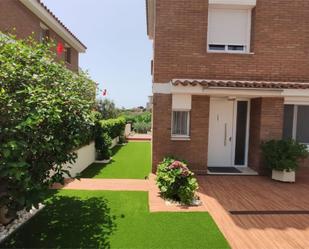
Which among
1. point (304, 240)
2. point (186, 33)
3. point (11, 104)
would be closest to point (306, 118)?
point (186, 33)

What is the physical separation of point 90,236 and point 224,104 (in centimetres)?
986

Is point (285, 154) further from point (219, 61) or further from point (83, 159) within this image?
point (83, 159)

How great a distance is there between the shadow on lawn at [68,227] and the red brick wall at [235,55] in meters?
6.95

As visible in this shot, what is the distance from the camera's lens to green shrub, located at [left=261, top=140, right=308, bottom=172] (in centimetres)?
1148

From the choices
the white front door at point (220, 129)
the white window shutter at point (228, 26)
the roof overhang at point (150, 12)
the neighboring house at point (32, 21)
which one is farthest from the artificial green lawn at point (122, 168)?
the roof overhang at point (150, 12)

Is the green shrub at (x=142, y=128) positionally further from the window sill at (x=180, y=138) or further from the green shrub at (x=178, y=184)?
the green shrub at (x=178, y=184)

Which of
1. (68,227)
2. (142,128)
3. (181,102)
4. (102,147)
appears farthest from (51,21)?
(142,128)

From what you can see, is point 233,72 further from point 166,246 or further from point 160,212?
point 166,246

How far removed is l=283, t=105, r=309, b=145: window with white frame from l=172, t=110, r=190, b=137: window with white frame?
211 inches

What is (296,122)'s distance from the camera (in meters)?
13.6

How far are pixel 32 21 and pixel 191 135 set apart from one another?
532 inches

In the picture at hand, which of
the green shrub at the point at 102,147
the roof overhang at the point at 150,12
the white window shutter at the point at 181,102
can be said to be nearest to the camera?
the white window shutter at the point at 181,102

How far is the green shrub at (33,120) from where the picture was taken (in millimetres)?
5082

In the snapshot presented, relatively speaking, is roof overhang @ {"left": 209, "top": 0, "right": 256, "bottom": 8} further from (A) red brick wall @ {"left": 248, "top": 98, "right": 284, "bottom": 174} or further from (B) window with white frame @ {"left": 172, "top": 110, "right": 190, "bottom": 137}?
(B) window with white frame @ {"left": 172, "top": 110, "right": 190, "bottom": 137}
